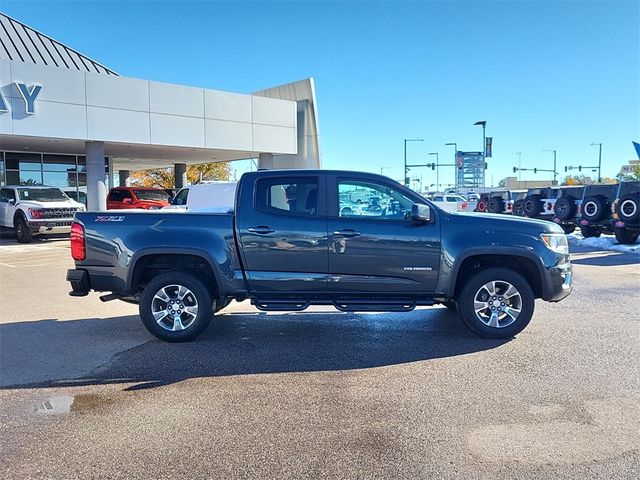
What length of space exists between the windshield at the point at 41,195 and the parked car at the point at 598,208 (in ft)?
59.9

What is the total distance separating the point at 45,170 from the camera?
1005 inches

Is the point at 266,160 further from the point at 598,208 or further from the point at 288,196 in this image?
the point at 288,196

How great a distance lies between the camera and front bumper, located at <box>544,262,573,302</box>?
5887 mm

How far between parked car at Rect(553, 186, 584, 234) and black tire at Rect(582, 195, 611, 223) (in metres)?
1.40

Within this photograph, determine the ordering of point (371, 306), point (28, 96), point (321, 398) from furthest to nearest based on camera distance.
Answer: point (28, 96) < point (371, 306) < point (321, 398)

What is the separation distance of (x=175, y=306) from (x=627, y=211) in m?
14.1

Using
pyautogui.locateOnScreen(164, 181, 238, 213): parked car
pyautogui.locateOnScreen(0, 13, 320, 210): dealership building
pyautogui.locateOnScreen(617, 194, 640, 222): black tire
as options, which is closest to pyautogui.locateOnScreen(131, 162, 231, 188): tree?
pyautogui.locateOnScreen(0, 13, 320, 210): dealership building

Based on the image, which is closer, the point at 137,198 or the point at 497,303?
the point at 497,303

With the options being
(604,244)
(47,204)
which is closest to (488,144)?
(604,244)

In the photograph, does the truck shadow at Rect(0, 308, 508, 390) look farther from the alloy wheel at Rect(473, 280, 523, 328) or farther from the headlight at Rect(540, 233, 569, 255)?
the headlight at Rect(540, 233, 569, 255)

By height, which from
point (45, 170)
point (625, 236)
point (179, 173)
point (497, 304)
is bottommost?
point (497, 304)

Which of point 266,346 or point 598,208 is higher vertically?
point 598,208

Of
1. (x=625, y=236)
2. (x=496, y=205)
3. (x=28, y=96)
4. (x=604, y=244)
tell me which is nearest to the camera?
(x=625, y=236)

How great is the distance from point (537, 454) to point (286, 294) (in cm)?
323
